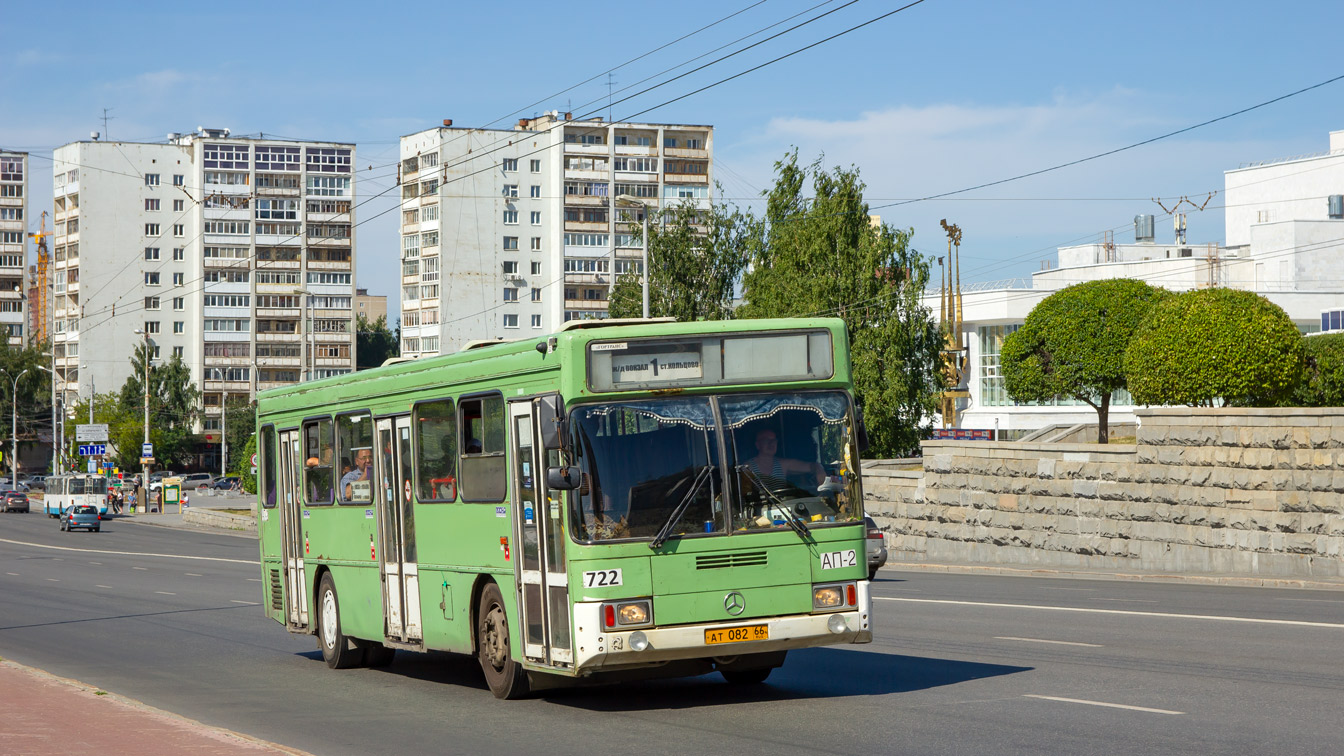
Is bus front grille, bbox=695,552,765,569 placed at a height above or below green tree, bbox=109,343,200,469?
below

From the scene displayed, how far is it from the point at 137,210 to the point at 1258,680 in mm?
127898

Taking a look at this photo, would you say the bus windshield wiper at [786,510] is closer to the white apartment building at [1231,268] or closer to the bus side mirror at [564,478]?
the bus side mirror at [564,478]

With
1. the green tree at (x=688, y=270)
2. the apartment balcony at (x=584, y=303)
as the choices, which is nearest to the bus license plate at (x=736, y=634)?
the green tree at (x=688, y=270)

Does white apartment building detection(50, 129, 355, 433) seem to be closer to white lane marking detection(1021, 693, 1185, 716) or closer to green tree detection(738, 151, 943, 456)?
green tree detection(738, 151, 943, 456)

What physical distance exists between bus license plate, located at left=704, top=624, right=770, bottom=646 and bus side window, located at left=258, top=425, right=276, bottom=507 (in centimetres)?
774

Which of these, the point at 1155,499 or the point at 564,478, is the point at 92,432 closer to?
the point at 1155,499

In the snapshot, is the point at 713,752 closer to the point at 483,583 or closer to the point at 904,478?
the point at 483,583

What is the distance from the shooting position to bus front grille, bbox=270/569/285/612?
16.7 meters

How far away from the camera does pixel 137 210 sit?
128250 millimetres

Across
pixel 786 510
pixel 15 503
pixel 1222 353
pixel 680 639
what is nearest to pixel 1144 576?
pixel 1222 353

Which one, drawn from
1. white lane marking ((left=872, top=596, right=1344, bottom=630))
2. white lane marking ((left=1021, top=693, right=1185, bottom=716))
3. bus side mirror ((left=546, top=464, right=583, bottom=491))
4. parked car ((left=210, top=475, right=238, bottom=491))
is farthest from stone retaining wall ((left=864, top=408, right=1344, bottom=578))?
parked car ((left=210, top=475, right=238, bottom=491))

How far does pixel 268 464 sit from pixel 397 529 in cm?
410

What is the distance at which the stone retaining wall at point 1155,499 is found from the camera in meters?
24.6

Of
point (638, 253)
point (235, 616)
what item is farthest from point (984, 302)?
point (235, 616)
